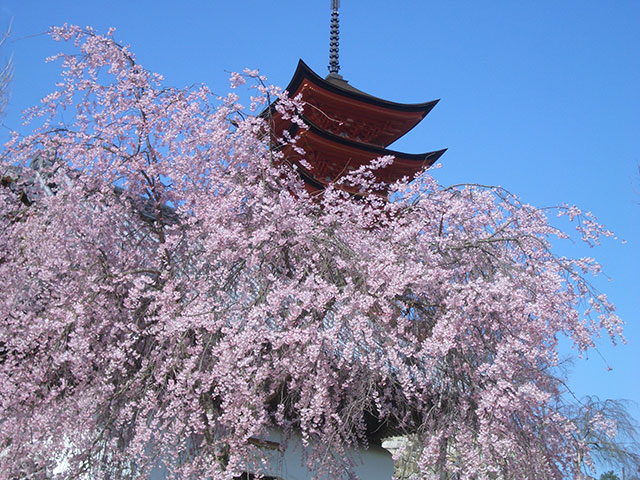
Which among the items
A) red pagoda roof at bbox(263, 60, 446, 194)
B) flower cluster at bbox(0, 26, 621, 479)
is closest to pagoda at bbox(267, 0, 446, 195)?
red pagoda roof at bbox(263, 60, 446, 194)

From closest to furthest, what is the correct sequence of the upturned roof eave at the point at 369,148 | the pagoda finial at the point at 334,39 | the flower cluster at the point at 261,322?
the flower cluster at the point at 261,322 → the upturned roof eave at the point at 369,148 → the pagoda finial at the point at 334,39

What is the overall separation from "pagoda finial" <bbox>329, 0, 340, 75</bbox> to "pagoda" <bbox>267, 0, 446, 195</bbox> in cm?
88

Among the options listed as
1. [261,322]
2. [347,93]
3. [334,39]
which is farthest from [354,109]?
[261,322]

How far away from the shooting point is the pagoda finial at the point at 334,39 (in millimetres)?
19000

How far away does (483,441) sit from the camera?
5059mm

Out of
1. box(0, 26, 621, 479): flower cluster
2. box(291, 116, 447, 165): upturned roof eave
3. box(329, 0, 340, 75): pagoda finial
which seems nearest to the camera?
box(0, 26, 621, 479): flower cluster

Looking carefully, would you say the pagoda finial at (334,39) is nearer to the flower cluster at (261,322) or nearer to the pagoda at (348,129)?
the pagoda at (348,129)

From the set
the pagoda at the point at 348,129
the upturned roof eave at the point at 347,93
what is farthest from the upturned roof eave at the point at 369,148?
the upturned roof eave at the point at 347,93

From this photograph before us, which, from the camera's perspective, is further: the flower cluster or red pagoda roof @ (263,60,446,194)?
red pagoda roof @ (263,60,446,194)

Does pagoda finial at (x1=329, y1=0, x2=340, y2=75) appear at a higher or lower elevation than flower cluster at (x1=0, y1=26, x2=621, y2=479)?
higher

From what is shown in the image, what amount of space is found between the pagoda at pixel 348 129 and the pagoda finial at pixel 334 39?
881mm

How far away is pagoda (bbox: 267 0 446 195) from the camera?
50.9ft

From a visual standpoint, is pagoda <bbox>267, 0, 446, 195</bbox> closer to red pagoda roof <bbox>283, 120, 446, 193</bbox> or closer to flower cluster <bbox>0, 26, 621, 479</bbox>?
red pagoda roof <bbox>283, 120, 446, 193</bbox>

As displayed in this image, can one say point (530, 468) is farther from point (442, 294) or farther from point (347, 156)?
point (347, 156)
